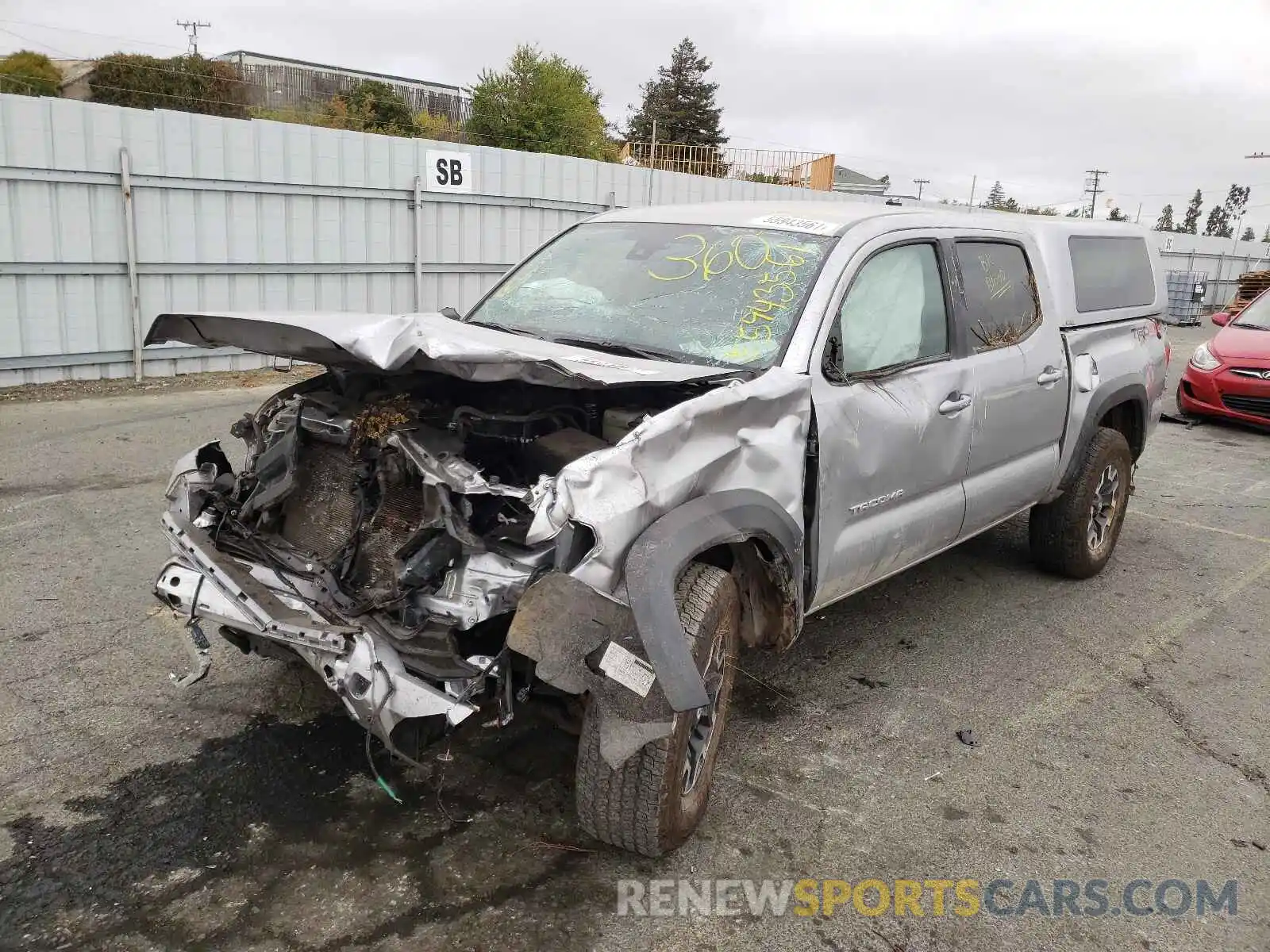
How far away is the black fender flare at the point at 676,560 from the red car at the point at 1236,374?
368 inches

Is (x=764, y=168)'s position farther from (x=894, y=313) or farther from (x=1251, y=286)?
(x=894, y=313)

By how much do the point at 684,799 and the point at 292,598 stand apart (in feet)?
4.38

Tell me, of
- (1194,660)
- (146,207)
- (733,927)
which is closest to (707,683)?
(733,927)

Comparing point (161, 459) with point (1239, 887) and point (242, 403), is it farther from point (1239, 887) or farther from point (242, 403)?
point (1239, 887)

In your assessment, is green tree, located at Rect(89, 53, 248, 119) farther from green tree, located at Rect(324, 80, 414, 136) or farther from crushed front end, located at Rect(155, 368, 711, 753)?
crushed front end, located at Rect(155, 368, 711, 753)

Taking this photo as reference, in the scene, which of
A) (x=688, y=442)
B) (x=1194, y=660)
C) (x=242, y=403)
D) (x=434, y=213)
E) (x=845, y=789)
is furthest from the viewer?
(x=434, y=213)

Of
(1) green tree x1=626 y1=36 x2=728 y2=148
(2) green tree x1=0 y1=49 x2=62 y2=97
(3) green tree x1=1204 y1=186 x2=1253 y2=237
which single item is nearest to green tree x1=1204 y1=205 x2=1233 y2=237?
(3) green tree x1=1204 y1=186 x2=1253 y2=237

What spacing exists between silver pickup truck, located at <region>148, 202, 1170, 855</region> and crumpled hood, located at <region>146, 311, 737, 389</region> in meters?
0.01

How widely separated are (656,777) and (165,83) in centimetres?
3592

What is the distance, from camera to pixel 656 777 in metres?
2.77

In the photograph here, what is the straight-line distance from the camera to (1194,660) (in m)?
4.67

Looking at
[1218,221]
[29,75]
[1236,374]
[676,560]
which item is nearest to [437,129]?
[29,75]

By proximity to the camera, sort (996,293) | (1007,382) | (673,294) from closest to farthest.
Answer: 1. (673,294)
2. (1007,382)
3. (996,293)

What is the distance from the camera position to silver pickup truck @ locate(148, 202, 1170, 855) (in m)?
2.66
